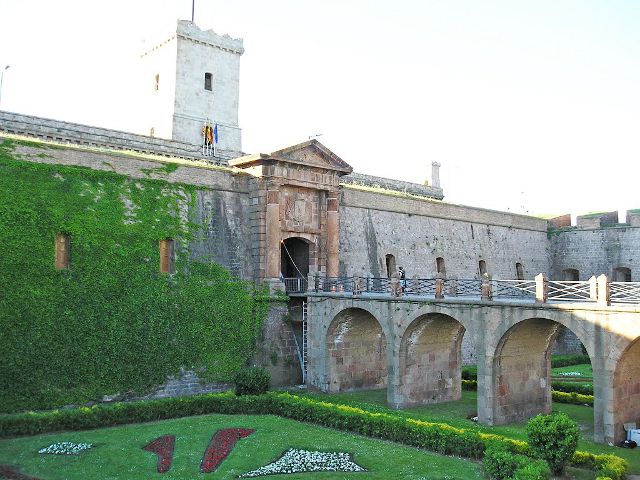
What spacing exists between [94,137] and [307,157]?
983cm

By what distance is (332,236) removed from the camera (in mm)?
29641

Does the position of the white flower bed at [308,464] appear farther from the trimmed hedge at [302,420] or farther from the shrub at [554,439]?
the shrub at [554,439]

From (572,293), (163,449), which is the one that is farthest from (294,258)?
(163,449)

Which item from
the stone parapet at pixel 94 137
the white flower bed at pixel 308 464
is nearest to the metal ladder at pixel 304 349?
the stone parapet at pixel 94 137

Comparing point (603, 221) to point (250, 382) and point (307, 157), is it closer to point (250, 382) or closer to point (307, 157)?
point (307, 157)

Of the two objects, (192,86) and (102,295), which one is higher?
(192,86)

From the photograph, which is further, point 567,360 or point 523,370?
point 567,360

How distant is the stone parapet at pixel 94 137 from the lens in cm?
2648

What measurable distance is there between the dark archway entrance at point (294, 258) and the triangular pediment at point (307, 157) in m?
3.83

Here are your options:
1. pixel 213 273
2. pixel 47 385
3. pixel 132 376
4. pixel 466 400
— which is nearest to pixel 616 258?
pixel 466 400

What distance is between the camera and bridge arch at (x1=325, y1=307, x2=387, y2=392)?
26.3 metres

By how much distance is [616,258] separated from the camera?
4169 cm

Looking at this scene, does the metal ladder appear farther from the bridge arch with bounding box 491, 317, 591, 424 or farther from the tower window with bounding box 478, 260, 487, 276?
the tower window with bounding box 478, 260, 487, 276

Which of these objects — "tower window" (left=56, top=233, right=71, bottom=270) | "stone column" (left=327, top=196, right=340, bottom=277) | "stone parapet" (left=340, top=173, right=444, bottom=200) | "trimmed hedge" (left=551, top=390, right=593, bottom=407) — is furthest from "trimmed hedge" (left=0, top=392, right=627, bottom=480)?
"stone parapet" (left=340, top=173, right=444, bottom=200)
